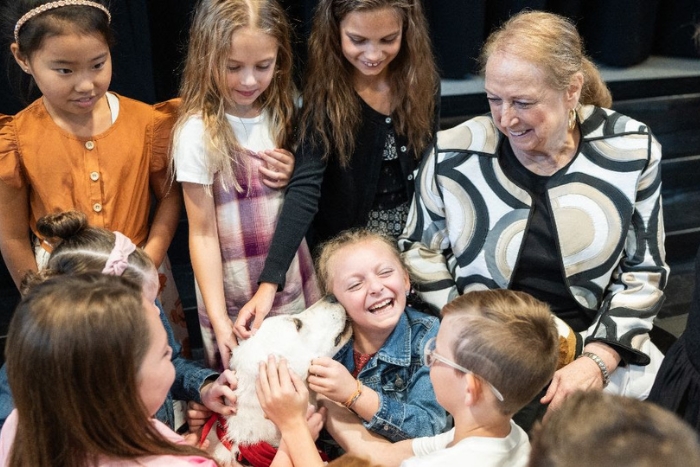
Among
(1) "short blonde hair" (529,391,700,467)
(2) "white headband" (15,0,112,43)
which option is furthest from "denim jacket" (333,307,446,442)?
(2) "white headband" (15,0,112,43)

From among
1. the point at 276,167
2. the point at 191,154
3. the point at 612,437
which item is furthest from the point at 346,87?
the point at 612,437

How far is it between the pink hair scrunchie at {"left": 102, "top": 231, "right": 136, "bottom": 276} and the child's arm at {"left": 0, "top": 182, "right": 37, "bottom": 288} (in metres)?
0.38

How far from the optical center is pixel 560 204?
6.24 feet

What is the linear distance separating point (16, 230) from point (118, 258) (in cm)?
53

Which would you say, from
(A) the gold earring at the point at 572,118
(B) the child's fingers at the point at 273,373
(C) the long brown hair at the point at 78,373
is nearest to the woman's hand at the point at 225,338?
(B) the child's fingers at the point at 273,373

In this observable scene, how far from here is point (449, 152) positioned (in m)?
2.03

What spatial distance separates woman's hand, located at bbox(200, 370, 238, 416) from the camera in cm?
168

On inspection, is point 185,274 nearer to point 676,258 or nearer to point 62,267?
point 62,267

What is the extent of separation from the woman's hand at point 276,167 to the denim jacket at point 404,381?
463mm

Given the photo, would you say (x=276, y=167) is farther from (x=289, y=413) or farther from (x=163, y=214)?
(x=289, y=413)

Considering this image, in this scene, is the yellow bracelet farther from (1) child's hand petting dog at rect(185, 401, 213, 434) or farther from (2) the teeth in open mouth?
(1) child's hand petting dog at rect(185, 401, 213, 434)

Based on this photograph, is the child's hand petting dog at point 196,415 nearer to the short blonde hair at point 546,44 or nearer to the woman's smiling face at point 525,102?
the woman's smiling face at point 525,102

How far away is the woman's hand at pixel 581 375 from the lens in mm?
1772

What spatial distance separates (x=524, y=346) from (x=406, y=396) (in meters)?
0.45
